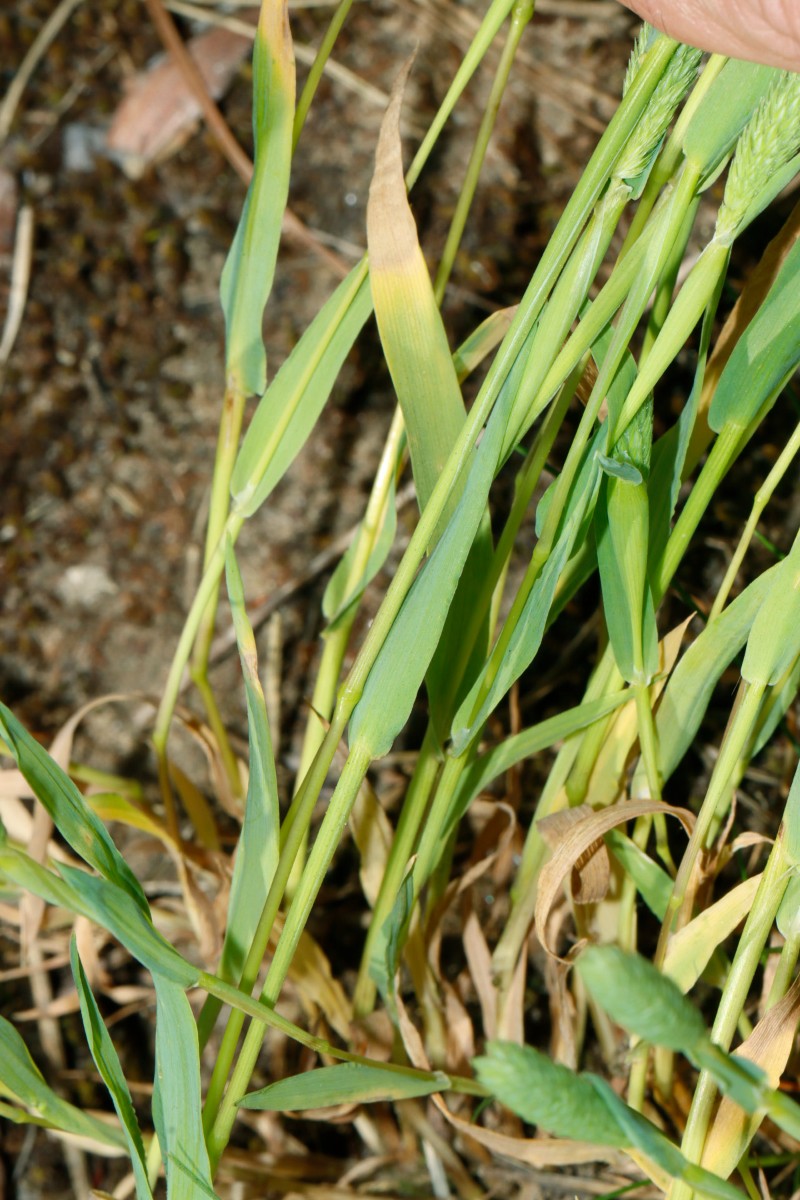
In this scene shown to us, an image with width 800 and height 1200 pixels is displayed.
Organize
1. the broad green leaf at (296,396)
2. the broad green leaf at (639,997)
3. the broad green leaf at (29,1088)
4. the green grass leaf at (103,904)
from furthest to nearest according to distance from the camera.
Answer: the broad green leaf at (296,396) < the broad green leaf at (29,1088) < the green grass leaf at (103,904) < the broad green leaf at (639,997)

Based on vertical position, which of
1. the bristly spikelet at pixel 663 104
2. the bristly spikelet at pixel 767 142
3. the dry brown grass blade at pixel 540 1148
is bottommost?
the dry brown grass blade at pixel 540 1148

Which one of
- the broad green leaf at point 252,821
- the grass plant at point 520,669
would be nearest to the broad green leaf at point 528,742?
the grass plant at point 520,669

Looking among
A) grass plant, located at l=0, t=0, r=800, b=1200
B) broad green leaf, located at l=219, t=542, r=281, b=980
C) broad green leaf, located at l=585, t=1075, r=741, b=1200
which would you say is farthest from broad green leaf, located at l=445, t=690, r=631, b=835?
broad green leaf, located at l=585, t=1075, r=741, b=1200

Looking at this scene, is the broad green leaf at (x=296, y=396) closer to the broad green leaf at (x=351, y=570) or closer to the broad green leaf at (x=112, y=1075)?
the broad green leaf at (x=351, y=570)

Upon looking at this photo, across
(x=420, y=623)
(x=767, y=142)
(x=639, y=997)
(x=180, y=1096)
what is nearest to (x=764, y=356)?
(x=767, y=142)

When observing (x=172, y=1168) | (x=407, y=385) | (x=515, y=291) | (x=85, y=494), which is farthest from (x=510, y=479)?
(x=172, y=1168)

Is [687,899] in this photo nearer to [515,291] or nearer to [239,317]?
[239,317]

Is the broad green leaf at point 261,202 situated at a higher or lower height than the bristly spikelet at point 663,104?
higher

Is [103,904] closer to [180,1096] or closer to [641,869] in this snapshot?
[180,1096]
